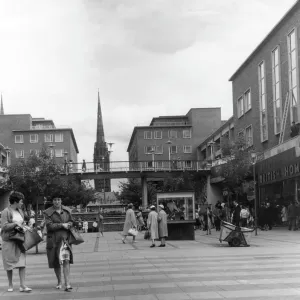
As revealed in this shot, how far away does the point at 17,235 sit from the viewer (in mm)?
9930

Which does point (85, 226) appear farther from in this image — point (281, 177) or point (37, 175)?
point (281, 177)

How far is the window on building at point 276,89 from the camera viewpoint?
140 ft

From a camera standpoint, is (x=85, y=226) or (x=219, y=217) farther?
(x=85, y=226)

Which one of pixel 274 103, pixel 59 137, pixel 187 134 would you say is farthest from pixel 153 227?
pixel 59 137

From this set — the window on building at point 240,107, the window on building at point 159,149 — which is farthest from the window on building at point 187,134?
the window on building at point 240,107

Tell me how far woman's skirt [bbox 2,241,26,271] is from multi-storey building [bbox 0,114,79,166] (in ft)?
321

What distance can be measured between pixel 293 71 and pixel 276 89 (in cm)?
427

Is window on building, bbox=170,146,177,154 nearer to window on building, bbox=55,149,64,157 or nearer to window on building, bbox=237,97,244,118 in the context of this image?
window on building, bbox=55,149,64,157

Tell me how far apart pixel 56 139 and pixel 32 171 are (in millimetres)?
80582

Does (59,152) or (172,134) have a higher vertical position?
(172,134)

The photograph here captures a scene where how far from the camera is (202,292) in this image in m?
9.20

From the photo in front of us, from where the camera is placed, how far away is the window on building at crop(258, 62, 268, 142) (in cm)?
4644

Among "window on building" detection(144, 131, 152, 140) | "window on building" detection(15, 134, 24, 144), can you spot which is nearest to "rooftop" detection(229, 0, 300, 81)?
"window on building" detection(144, 131, 152, 140)

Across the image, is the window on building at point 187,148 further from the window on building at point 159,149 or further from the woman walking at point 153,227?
the woman walking at point 153,227
